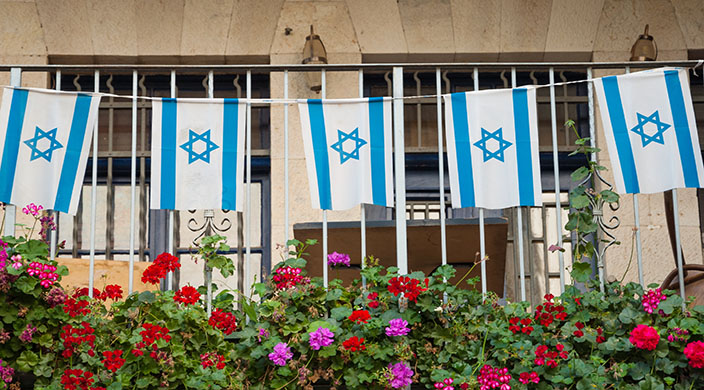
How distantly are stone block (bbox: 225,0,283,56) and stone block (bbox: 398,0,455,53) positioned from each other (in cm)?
91

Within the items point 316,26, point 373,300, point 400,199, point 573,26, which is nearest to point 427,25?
point 316,26

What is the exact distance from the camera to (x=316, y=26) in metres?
6.69

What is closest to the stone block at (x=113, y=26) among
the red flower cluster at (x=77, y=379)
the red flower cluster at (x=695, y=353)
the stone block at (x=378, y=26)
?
the stone block at (x=378, y=26)

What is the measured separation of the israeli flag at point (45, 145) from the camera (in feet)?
13.7

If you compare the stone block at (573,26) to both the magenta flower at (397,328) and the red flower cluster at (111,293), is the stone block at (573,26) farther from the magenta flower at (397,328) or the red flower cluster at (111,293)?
the red flower cluster at (111,293)

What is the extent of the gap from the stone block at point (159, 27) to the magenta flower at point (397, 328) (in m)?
3.40

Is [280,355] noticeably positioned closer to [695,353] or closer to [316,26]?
[695,353]

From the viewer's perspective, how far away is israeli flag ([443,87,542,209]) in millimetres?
4246

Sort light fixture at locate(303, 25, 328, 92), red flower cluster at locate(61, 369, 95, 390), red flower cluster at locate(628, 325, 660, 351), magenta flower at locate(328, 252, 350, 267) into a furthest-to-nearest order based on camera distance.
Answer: light fixture at locate(303, 25, 328, 92), magenta flower at locate(328, 252, 350, 267), red flower cluster at locate(628, 325, 660, 351), red flower cluster at locate(61, 369, 95, 390)

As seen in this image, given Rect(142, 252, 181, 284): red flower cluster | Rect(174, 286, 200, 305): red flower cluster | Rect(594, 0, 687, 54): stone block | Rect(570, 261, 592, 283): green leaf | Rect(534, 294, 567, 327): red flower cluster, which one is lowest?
Rect(534, 294, 567, 327): red flower cluster

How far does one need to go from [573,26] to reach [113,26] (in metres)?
3.23

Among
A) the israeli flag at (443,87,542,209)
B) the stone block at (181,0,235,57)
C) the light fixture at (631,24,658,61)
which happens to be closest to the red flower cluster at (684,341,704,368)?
the israeli flag at (443,87,542,209)

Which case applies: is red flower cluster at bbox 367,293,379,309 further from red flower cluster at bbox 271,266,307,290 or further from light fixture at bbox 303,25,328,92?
light fixture at bbox 303,25,328,92

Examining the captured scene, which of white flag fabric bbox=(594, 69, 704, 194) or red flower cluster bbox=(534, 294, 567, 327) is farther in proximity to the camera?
white flag fabric bbox=(594, 69, 704, 194)
